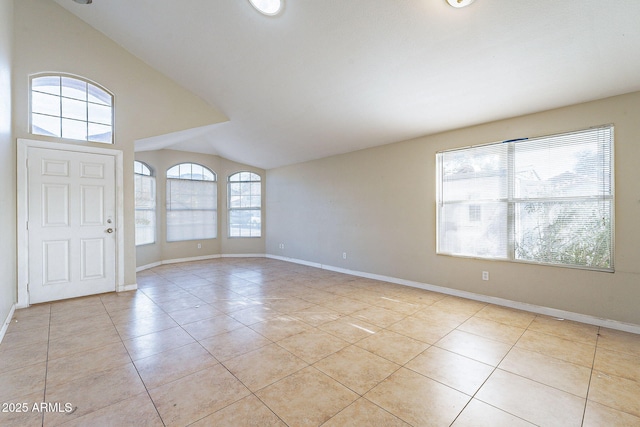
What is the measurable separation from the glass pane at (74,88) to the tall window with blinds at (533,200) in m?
5.32

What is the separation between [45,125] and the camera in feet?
12.0

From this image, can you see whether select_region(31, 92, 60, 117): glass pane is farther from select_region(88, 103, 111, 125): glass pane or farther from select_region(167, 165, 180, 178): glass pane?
select_region(167, 165, 180, 178): glass pane

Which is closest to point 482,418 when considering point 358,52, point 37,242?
point 358,52

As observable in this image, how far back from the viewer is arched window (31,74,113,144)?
11.9 ft

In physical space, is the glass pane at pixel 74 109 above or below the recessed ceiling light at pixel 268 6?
below

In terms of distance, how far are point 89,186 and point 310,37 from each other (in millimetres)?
3709

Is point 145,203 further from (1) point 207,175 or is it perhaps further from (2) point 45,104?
(2) point 45,104

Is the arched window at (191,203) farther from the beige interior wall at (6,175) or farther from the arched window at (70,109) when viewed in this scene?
the beige interior wall at (6,175)

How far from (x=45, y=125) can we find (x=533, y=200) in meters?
6.39

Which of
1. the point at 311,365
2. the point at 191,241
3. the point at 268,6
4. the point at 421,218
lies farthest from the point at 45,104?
the point at 421,218

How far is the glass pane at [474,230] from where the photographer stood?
11.9ft

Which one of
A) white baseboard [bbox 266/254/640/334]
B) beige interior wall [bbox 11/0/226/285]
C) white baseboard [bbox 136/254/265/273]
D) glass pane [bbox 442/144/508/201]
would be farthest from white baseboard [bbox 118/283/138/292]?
glass pane [bbox 442/144/508/201]

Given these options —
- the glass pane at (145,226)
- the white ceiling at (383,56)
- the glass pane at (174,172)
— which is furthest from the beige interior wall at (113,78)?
the glass pane at (174,172)

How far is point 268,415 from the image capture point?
5.35 ft
